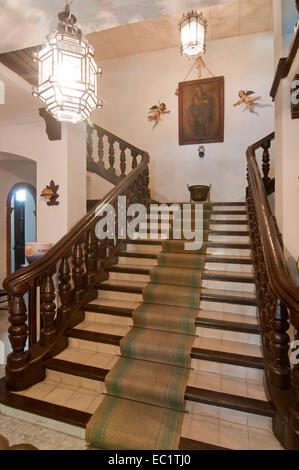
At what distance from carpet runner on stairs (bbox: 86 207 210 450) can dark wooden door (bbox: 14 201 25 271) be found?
4.17m

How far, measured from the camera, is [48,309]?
2.07 metres

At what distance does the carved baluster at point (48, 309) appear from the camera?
2047 millimetres

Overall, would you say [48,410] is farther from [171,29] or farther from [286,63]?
[171,29]

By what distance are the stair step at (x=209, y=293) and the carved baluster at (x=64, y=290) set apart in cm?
51

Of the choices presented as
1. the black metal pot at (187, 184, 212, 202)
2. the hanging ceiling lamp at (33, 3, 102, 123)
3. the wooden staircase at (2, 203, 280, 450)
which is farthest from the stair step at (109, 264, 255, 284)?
the black metal pot at (187, 184, 212, 202)

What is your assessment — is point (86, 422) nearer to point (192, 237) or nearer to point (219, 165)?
point (192, 237)

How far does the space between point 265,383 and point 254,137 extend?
4.67 metres

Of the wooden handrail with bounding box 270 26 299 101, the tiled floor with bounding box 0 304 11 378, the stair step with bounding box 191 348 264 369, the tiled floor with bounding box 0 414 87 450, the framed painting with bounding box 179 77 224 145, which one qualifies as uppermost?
the framed painting with bounding box 179 77 224 145

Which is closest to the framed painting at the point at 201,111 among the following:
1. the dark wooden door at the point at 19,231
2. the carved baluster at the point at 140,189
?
the carved baluster at the point at 140,189

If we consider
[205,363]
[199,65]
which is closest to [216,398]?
[205,363]

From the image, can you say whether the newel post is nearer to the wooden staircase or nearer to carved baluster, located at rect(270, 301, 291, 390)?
A: the wooden staircase

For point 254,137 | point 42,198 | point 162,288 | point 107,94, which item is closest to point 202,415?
point 162,288

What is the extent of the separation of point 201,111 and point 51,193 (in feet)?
12.8

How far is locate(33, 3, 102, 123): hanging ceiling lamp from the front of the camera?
4.66 feet
